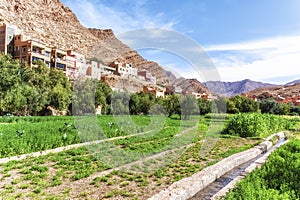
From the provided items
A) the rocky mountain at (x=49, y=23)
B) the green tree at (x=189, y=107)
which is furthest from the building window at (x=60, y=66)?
the green tree at (x=189, y=107)

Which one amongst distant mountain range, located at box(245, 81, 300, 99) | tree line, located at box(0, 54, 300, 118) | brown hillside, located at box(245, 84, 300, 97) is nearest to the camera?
tree line, located at box(0, 54, 300, 118)

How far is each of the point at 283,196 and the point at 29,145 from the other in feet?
33.1

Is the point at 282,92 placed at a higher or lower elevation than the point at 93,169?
higher

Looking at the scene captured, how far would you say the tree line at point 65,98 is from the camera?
2867 cm

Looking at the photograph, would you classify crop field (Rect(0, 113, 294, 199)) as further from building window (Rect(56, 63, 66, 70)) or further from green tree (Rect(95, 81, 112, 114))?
building window (Rect(56, 63, 66, 70))

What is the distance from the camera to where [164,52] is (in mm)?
7895

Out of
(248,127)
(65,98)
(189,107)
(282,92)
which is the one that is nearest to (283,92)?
(282,92)

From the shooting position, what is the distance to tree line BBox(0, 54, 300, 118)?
28.7m

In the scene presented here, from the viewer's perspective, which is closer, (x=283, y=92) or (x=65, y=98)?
(x=65, y=98)

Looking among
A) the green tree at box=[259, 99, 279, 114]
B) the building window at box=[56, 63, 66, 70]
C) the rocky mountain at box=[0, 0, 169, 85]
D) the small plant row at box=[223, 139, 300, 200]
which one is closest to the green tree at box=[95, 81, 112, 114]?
the building window at box=[56, 63, 66, 70]

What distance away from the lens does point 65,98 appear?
3831 cm

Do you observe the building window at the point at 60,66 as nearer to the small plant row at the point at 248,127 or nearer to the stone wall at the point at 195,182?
the small plant row at the point at 248,127

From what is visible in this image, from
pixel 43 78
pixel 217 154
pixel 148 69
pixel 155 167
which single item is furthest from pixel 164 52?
pixel 43 78

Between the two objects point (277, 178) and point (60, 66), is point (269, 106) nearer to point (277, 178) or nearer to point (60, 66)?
point (60, 66)
